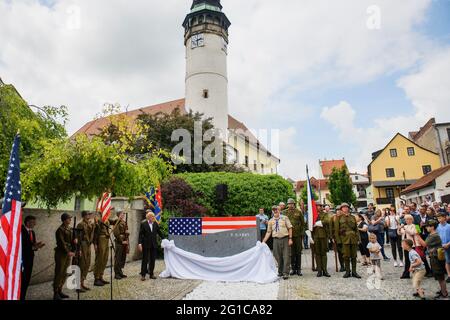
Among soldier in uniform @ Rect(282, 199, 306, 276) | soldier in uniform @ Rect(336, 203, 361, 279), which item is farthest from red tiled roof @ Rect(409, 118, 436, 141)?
soldier in uniform @ Rect(282, 199, 306, 276)

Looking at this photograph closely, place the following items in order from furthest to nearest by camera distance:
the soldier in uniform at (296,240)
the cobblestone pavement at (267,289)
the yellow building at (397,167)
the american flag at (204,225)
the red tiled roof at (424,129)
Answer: the yellow building at (397,167) < the red tiled roof at (424,129) < the american flag at (204,225) < the soldier in uniform at (296,240) < the cobblestone pavement at (267,289)

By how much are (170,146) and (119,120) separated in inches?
156

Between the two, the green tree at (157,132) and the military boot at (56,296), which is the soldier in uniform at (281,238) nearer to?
the military boot at (56,296)

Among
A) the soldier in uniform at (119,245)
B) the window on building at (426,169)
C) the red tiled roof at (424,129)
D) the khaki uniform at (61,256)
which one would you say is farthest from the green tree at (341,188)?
the khaki uniform at (61,256)

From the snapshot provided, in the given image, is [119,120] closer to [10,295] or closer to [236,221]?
[236,221]

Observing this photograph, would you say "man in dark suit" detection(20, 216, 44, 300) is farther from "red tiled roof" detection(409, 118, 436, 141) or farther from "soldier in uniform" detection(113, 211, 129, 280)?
"red tiled roof" detection(409, 118, 436, 141)

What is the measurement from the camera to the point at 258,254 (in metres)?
9.23

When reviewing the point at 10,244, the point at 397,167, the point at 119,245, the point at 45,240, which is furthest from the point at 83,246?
the point at 397,167

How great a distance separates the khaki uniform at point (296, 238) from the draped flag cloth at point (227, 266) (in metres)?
0.89

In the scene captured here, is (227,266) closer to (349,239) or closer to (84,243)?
(349,239)

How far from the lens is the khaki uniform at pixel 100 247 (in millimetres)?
9000

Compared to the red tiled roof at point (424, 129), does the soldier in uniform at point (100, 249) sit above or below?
below

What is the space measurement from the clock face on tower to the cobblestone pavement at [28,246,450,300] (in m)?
33.6
